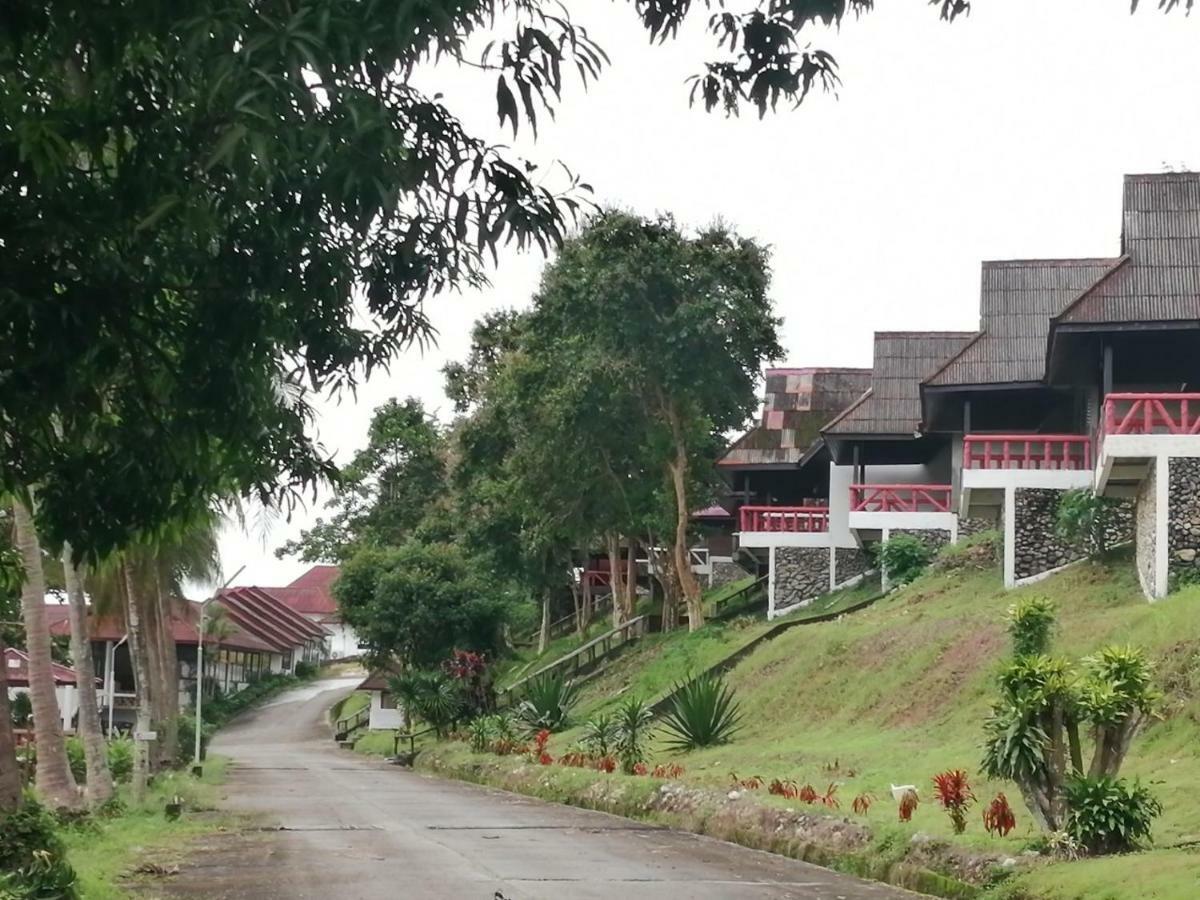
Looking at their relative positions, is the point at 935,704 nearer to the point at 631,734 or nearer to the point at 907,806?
the point at 631,734

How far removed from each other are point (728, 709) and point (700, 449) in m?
17.1

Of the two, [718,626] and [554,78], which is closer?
[554,78]

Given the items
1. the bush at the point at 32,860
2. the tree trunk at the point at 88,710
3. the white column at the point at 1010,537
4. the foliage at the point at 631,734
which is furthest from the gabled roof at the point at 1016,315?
the bush at the point at 32,860

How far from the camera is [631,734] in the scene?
28969 millimetres

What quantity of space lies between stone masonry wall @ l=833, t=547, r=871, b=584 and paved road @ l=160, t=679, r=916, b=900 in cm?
1927

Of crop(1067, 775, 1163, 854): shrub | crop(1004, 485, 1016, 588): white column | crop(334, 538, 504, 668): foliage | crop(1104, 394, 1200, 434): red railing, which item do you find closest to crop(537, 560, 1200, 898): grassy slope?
crop(1004, 485, 1016, 588): white column

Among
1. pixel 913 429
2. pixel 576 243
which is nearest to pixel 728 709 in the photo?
pixel 913 429

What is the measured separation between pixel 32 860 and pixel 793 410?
40512 mm

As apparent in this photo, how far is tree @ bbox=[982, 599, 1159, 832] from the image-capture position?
14828mm

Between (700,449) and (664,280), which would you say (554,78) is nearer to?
(664,280)

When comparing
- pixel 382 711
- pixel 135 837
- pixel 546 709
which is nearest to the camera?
pixel 135 837

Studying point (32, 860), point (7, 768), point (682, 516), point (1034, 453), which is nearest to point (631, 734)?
point (1034, 453)

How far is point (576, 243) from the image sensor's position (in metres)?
44.6

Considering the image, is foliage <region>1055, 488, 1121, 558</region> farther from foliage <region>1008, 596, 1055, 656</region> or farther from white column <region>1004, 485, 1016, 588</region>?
foliage <region>1008, 596, 1055, 656</region>
